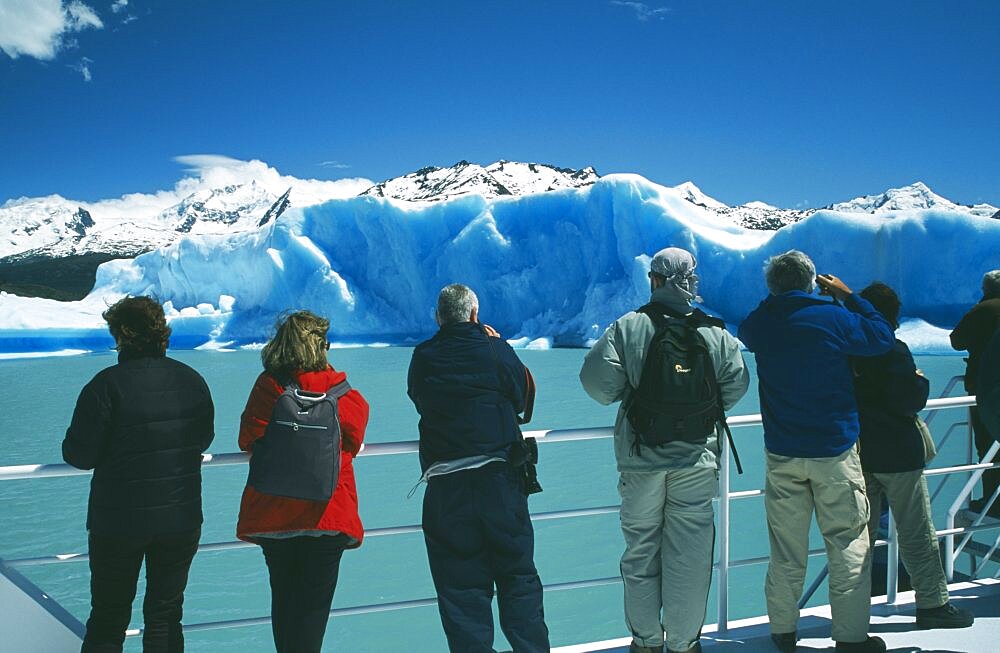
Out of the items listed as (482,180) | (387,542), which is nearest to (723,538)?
(387,542)

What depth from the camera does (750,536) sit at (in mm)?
4953

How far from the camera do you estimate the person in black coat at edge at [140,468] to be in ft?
4.54

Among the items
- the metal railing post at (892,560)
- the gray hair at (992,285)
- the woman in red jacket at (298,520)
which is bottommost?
the metal railing post at (892,560)

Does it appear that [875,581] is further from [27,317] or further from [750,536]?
[27,317]

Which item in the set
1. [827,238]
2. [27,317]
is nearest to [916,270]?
[827,238]

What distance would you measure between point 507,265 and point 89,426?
18671mm

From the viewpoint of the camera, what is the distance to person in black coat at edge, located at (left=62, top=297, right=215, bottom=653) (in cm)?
138

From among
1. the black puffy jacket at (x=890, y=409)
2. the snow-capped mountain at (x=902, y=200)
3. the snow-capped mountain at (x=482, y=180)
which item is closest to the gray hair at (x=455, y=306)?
the black puffy jacket at (x=890, y=409)

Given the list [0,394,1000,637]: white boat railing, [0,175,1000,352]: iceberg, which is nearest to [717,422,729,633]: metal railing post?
[0,394,1000,637]: white boat railing

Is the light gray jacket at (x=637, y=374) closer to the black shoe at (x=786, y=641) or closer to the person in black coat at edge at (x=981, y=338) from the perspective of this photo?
the black shoe at (x=786, y=641)

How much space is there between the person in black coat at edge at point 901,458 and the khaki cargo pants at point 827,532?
0.52 ft

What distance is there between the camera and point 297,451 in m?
1.42

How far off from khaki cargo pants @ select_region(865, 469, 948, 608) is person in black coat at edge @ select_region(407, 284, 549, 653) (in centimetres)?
90

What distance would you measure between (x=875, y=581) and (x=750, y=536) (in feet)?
7.53
